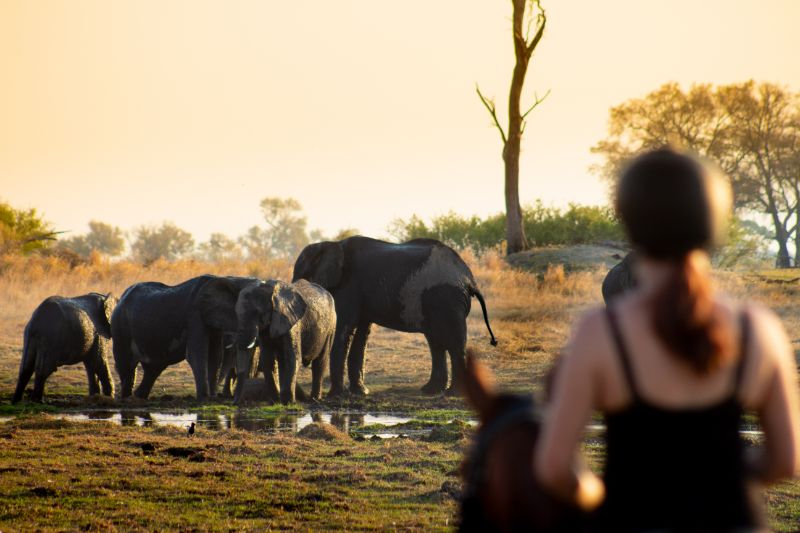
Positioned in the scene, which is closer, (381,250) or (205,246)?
(381,250)

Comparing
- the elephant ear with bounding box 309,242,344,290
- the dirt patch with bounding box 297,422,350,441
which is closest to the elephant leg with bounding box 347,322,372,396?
the elephant ear with bounding box 309,242,344,290

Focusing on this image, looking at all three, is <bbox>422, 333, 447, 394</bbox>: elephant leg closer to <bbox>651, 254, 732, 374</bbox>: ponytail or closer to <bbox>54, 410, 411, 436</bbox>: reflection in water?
<bbox>54, 410, 411, 436</bbox>: reflection in water

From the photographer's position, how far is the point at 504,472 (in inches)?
111

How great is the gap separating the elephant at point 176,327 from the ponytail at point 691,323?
15.1 meters

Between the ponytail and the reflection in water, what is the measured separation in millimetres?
11426

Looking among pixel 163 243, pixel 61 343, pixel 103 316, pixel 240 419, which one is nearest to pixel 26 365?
pixel 61 343

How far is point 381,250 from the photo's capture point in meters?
20.0

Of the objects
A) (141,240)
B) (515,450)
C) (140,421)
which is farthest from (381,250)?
(141,240)

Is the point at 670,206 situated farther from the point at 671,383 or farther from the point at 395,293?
the point at 395,293

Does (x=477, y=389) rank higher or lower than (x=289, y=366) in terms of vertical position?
higher

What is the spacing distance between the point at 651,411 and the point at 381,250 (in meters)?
17.5

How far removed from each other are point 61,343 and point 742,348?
51.3 feet

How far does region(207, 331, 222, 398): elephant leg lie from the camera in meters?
17.9

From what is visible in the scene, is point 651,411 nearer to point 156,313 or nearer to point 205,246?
point 156,313
